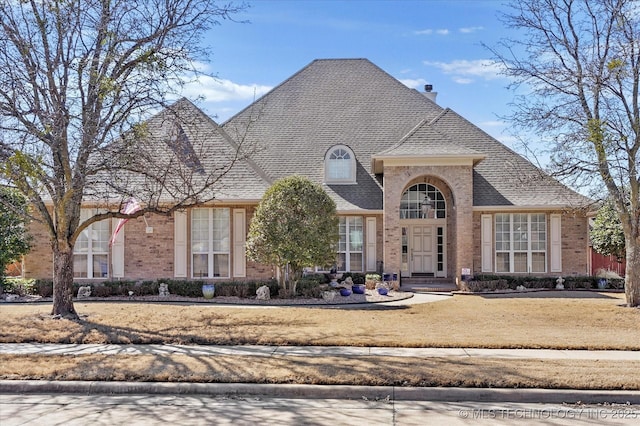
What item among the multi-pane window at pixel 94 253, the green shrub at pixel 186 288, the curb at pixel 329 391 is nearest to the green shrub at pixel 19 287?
the multi-pane window at pixel 94 253

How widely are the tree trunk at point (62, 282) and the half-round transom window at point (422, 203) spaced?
13.8m

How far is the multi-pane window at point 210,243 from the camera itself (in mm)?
20922

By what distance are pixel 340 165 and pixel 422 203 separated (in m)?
3.69

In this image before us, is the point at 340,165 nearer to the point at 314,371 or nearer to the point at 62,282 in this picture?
the point at 62,282

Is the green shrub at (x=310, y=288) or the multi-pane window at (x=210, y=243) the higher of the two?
the multi-pane window at (x=210, y=243)

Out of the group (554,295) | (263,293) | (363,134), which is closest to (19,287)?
(263,293)

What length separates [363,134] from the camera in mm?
25719

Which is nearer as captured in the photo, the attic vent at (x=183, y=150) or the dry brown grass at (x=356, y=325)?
the dry brown grass at (x=356, y=325)

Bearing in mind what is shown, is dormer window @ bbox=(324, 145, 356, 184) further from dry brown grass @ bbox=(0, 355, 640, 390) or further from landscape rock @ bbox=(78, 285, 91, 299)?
dry brown grass @ bbox=(0, 355, 640, 390)

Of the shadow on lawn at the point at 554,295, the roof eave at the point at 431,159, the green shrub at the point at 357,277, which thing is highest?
the roof eave at the point at 431,159

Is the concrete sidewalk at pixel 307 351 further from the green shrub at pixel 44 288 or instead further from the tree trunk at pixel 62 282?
the green shrub at pixel 44 288

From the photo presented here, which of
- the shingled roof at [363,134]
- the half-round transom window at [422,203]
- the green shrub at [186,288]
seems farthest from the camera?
the half-round transom window at [422,203]

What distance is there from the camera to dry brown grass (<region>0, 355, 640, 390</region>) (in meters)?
7.99

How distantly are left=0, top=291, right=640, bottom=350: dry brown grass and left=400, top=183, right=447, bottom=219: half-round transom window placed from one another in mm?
6661
